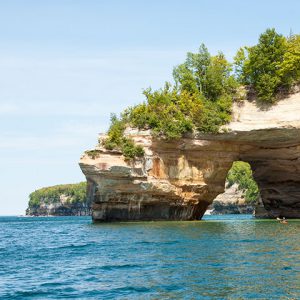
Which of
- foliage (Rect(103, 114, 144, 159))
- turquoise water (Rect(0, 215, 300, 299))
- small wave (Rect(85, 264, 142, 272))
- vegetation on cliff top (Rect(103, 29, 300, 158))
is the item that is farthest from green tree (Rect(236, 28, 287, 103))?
small wave (Rect(85, 264, 142, 272))

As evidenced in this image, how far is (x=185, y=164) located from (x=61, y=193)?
5434 inches

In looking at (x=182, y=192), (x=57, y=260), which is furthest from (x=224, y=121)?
(x=57, y=260)

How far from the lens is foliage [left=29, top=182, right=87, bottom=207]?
17564 cm

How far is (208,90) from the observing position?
5769 cm

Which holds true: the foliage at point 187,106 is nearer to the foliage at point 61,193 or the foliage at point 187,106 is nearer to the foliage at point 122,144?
the foliage at point 122,144

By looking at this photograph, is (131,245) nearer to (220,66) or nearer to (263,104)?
(263,104)

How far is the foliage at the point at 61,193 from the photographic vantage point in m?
176

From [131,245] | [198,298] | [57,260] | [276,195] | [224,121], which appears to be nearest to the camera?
[198,298]

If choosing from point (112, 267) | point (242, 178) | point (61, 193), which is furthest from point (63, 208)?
point (112, 267)

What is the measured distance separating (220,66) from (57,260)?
37421mm

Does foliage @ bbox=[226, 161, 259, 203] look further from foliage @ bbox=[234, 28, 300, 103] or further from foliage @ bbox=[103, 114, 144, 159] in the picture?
foliage @ bbox=[103, 114, 144, 159]

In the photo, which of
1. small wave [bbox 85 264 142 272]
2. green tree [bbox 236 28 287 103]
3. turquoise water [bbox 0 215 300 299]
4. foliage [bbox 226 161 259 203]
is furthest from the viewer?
foliage [bbox 226 161 259 203]

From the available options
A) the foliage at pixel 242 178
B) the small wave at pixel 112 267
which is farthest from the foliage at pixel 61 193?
the small wave at pixel 112 267

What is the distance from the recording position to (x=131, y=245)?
30.1 meters
